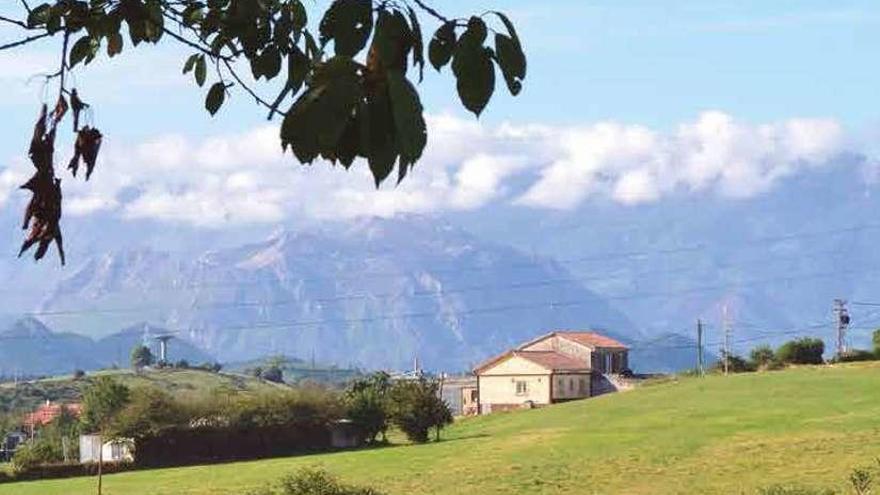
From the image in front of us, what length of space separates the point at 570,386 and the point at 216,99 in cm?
11252

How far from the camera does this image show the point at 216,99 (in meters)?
3.97

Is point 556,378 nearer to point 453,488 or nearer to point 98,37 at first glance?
point 453,488

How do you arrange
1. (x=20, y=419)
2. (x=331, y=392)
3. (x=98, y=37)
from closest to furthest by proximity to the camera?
(x=98, y=37), (x=331, y=392), (x=20, y=419)

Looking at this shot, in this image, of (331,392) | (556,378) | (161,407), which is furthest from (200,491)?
(556,378)

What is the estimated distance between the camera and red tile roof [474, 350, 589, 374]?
11478 centimetres

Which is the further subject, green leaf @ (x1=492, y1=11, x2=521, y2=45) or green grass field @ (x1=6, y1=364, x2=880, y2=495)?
green grass field @ (x1=6, y1=364, x2=880, y2=495)

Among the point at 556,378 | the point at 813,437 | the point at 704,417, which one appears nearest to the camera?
the point at 813,437

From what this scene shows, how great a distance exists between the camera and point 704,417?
74125 millimetres

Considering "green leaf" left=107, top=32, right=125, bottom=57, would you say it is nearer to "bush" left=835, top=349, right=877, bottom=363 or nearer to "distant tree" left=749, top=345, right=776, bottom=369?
"bush" left=835, top=349, right=877, bottom=363

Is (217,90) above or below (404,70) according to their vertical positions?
above

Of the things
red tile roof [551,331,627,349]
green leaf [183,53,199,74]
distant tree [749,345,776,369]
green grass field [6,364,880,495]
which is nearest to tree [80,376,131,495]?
green grass field [6,364,880,495]

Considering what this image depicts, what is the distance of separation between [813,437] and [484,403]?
58519 millimetres

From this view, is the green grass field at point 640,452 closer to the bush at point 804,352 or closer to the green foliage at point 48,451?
the green foliage at point 48,451

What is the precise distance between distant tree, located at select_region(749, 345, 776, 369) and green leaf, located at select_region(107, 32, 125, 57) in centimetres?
10141
